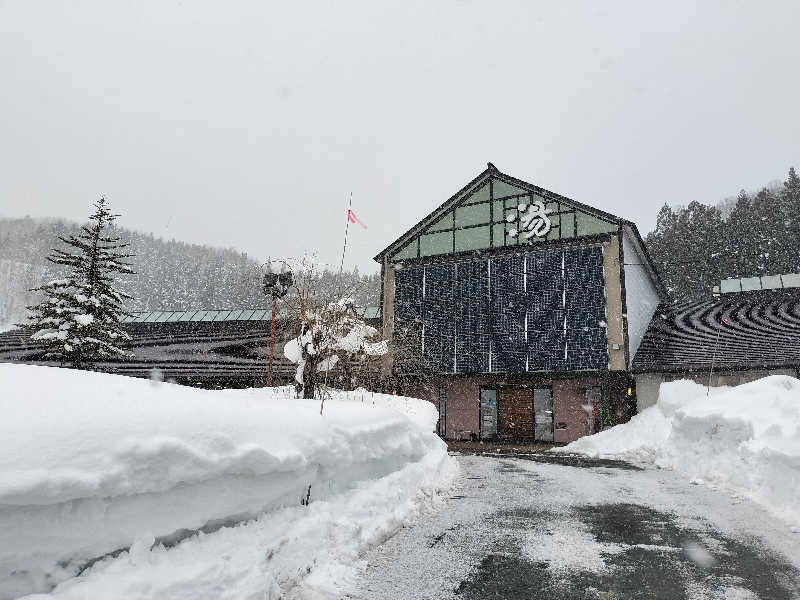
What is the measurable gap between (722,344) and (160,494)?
23.4m

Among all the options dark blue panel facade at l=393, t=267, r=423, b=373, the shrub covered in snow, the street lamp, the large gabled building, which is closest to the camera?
the shrub covered in snow

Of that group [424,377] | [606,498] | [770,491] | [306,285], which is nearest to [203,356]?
[424,377]

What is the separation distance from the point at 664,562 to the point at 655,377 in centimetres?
1836

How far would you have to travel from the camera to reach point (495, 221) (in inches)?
961

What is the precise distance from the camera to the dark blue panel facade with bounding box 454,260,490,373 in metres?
23.7

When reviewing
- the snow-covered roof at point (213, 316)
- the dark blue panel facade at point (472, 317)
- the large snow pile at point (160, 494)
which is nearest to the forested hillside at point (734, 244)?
the dark blue panel facade at point (472, 317)

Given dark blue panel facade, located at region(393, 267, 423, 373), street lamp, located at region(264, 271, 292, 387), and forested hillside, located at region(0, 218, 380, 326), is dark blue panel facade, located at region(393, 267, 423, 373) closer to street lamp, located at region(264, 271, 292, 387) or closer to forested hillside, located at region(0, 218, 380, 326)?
street lamp, located at region(264, 271, 292, 387)

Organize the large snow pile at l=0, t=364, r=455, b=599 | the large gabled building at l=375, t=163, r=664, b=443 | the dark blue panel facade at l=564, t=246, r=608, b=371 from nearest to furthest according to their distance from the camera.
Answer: the large snow pile at l=0, t=364, r=455, b=599, the dark blue panel facade at l=564, t=246, r=608, b=371, the large gabled building at l=375, t=163, r=664, b=443

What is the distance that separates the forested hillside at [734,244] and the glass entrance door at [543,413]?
22.0 m

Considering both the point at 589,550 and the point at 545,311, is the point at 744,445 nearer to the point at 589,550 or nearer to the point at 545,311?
the point at 589,550

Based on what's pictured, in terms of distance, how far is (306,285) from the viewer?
12391mm

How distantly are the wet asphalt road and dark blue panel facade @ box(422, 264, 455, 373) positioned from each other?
50.4 ft

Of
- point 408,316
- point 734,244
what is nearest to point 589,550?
point 408,316

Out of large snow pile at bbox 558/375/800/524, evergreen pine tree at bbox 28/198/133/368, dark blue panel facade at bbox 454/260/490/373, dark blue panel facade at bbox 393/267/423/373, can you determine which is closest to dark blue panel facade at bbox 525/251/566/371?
dark blue panel facade at bbox 454/260/490/373
